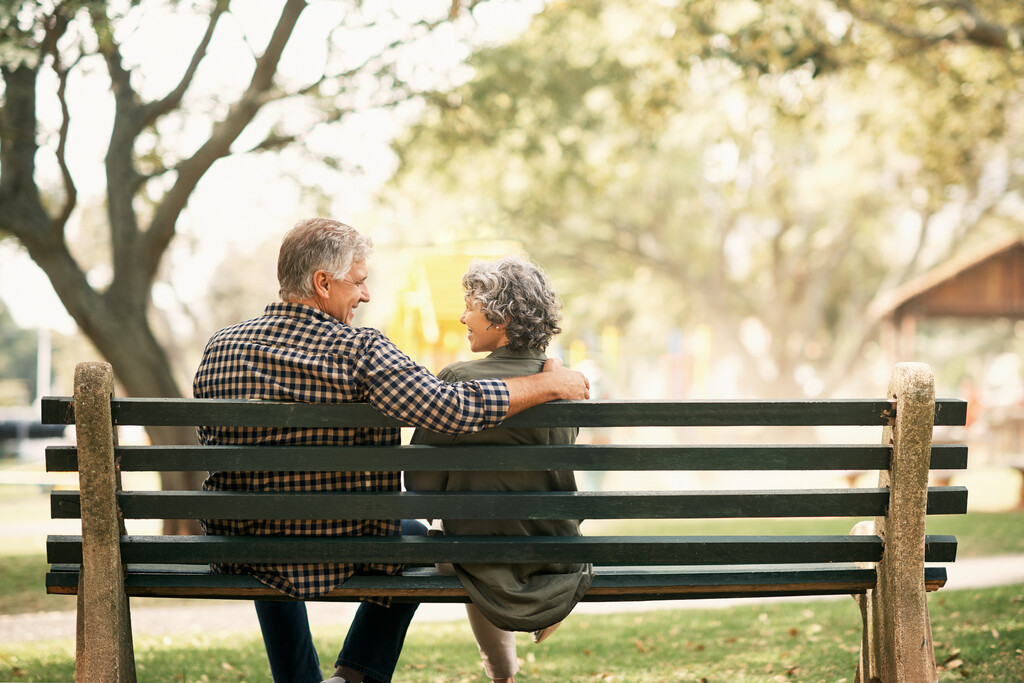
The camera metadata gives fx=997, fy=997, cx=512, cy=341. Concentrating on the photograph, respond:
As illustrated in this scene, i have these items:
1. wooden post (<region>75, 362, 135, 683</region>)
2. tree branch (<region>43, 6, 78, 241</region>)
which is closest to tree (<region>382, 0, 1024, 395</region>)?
tree branch (<region>43, 6, 78, 241</region>)

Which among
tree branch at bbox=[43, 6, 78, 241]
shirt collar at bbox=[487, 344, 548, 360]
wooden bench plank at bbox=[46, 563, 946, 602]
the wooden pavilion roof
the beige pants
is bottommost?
the beige pants

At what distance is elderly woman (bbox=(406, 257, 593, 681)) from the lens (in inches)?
110

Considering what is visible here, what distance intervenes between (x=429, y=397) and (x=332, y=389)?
313 millimetres

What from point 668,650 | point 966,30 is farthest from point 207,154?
point 966,30

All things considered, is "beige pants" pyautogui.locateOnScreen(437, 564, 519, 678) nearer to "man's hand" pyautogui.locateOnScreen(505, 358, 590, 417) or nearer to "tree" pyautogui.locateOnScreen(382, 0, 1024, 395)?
"man's hand" pyautogui.locateOnScreen(505, 358, 590, 417)

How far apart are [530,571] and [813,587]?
33.1 inches

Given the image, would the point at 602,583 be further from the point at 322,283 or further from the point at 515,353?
the point at 322,283

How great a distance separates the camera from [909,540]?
2.80m

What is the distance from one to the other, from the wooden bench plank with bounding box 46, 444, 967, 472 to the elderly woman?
0.18 metres

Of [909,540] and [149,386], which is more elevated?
[149,386]

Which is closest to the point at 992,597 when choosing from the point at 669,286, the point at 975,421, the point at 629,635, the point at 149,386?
the point at 629,635

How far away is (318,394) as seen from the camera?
2742mm

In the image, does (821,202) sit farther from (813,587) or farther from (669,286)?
(813,587)

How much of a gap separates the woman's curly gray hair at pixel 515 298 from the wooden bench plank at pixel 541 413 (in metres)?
0.36
